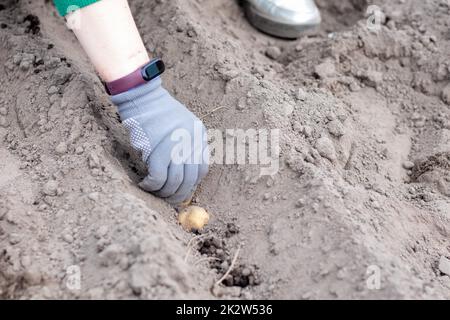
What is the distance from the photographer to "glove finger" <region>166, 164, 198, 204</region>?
6.39 ft

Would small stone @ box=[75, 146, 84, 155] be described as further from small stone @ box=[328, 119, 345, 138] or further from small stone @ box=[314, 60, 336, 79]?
small stone @ box=[314, 60, 336, 79]

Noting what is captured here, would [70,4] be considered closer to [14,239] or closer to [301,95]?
[14,239]

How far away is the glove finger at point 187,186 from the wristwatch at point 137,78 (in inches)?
13.1

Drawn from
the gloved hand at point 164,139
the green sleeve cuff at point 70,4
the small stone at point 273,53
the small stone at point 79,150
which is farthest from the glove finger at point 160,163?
the small stone at point 273,53

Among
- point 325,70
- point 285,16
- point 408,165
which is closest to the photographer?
point 408,165

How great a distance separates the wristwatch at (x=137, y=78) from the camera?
1.95 metres

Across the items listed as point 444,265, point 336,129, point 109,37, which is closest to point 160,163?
point 109,37

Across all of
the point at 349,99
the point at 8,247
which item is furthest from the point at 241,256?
the point at 349,99

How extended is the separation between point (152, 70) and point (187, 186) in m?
0.42

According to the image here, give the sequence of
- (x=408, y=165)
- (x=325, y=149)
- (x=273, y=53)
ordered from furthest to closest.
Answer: (x=273, y=53), (x=408, y=165), (x=325, y=149)

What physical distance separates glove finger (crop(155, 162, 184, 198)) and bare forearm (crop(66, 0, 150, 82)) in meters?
0.37

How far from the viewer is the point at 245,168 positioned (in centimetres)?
209

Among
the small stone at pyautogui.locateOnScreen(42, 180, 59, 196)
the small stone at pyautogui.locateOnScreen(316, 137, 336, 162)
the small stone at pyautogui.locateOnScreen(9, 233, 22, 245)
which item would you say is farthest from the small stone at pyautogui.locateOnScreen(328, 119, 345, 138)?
the small stone at pyautogui.locateOnScreen(9, 233, 22, 245)

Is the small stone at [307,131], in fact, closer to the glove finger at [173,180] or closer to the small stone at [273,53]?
the glove finger at [173,180]
